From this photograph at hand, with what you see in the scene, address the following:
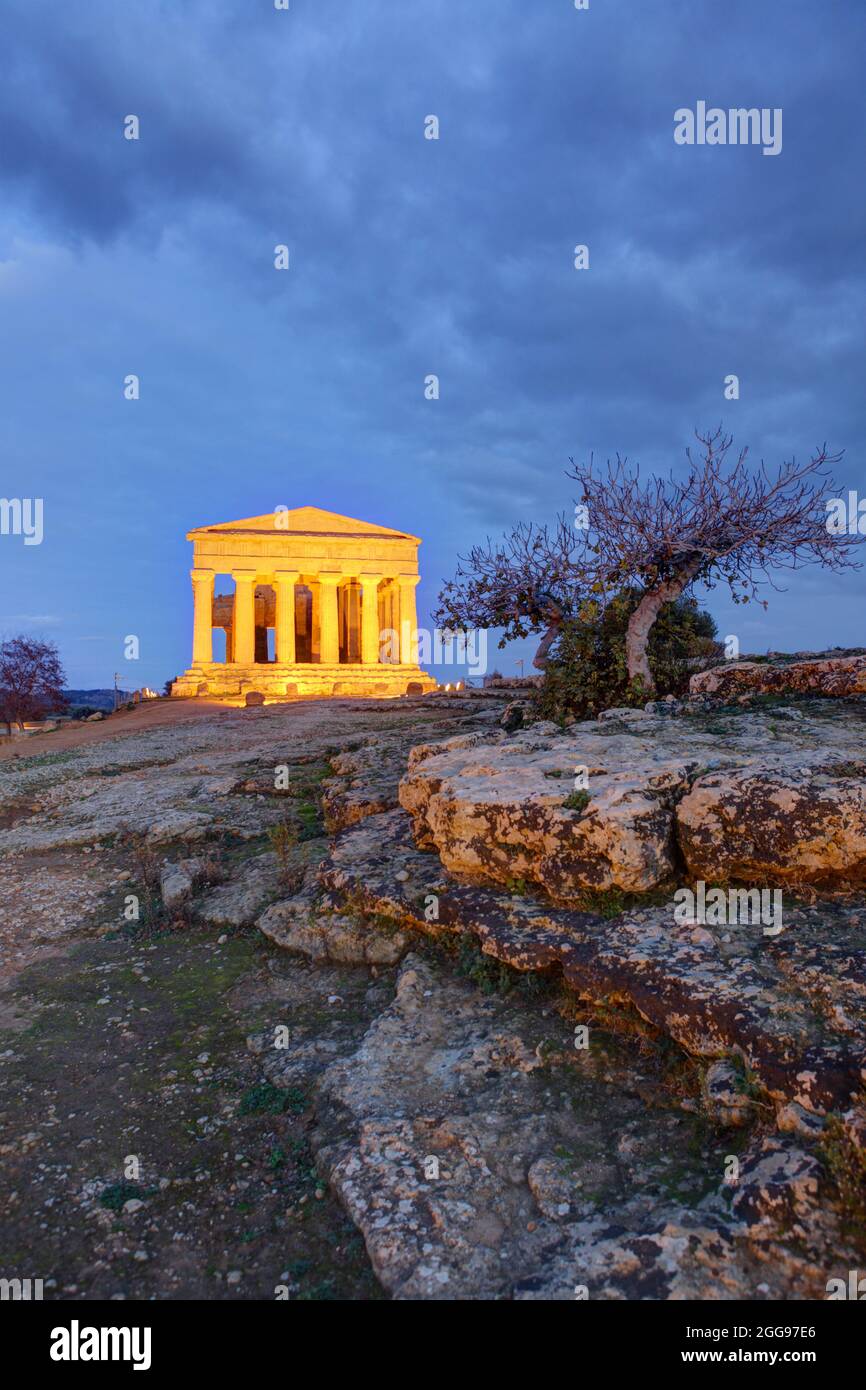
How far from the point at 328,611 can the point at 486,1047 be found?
44081mm

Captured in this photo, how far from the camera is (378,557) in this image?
4756 cm

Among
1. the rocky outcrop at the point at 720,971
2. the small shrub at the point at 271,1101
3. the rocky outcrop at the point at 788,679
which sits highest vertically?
the rocky outcrop at the point at 788,679

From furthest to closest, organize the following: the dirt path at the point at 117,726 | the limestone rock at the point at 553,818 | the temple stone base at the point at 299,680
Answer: the temple stone base at the point at 299,680 < the dirt path at the point at 117,726 < the limestone rock at the point at 553,818

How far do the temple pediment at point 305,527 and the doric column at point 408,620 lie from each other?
8.63 feet

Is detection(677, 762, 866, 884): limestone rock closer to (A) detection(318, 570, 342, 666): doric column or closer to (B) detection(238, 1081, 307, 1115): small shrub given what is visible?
(B) detection(238, 1081, 307, 1115): small shrub

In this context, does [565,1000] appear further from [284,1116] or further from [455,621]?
[455,621]

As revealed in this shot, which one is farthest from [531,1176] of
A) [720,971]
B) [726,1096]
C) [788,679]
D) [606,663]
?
→ [606,663]

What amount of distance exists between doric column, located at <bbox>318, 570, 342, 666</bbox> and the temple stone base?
10.2 feet

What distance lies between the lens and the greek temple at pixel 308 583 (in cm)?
4338

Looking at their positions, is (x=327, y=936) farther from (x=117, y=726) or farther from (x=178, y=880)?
(x=117, y=726)

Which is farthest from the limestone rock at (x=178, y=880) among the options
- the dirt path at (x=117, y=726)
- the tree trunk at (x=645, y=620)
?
the dirt path at (x=117, y=726)

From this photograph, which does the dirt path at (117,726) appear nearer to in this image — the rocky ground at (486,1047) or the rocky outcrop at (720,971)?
the rocky ground at (486,1047)

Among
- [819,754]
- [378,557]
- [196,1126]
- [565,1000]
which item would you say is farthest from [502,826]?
[378,557]

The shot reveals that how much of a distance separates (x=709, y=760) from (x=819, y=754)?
765 mm
